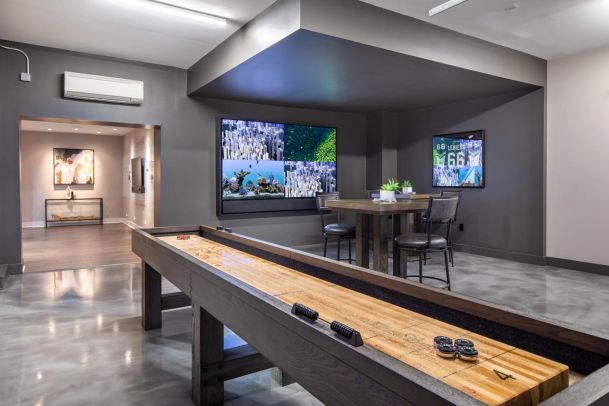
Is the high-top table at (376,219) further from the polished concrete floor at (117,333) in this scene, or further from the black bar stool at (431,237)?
the polished concrete floor at (117,333)

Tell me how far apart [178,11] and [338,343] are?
4.00 m

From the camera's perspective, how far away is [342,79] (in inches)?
208

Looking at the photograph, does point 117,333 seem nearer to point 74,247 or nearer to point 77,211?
point 74,247

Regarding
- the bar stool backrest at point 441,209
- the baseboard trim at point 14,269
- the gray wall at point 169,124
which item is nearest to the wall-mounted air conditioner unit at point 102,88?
the gray wall at point 169,124

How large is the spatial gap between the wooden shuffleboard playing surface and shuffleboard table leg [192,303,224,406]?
1.00ft

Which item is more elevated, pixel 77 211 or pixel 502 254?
pixel 77 211

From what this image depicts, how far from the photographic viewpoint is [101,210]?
11664mm

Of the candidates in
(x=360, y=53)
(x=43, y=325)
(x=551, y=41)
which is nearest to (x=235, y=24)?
(x=360, y=53)

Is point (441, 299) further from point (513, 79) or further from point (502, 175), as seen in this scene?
point (502, 175)

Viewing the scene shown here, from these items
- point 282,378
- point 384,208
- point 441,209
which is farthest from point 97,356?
point 441,209

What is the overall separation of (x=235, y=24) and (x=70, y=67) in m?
2.48

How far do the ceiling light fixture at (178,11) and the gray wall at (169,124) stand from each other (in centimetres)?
196

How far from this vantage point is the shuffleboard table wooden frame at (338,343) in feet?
2.98

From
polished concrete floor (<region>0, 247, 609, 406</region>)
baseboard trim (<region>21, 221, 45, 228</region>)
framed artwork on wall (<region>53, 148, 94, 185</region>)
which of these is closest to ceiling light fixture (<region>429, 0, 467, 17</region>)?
polished concrete floor (<region>0, 247, 609, 406</region>)
